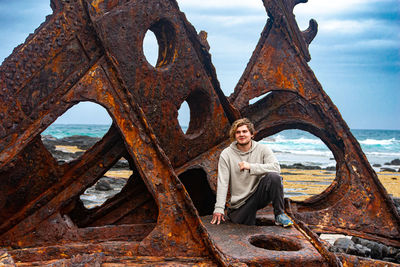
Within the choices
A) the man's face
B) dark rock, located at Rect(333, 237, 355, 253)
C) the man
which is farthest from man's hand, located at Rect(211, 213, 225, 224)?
dark rock, located at Rect(333, 237, 355, 253)

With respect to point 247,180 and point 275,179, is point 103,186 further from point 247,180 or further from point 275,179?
point 275,179

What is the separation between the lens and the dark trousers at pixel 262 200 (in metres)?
3.48

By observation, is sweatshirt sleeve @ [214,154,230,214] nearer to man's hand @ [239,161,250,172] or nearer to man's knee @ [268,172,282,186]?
man's hand @ [239,161,250,172]

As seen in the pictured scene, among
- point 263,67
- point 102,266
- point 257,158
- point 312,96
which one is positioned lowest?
point 102,266

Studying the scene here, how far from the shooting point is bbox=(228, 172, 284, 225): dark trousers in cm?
348

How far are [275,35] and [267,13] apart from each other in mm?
274

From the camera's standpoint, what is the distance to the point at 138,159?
112 inches

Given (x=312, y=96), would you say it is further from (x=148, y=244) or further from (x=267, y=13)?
(x=148, y=244)

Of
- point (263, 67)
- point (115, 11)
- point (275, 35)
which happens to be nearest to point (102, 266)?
point (115, 11)

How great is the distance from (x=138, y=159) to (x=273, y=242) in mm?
1327

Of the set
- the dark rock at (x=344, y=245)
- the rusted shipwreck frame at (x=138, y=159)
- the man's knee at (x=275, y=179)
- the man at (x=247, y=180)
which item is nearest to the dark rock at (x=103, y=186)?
the rusted shipwreck frame at (x=138, y=159)

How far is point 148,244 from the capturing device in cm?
272

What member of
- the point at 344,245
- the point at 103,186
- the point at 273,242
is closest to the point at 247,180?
the point at 273,242

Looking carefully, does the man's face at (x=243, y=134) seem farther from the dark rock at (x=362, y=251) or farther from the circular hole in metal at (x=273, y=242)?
the dark rock at (x=362, y=251)
